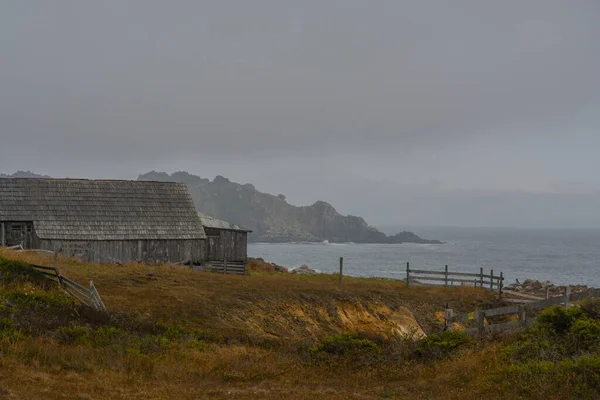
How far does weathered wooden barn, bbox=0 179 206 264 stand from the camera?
35.8 metres

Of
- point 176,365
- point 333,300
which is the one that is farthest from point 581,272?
point 176,365

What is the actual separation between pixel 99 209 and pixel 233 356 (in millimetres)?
26864

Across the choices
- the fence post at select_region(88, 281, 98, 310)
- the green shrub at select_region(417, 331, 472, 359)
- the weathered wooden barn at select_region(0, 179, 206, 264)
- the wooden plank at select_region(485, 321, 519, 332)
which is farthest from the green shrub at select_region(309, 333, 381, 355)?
the weathered wooden barn at select_region(0, 179, 206, 264)

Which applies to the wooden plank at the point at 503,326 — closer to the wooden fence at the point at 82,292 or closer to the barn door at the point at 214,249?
the wooden fence at the point at 82,292

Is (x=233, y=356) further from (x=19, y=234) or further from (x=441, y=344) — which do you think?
(x=19, y=234)

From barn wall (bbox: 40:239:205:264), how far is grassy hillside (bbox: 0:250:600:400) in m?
15.0

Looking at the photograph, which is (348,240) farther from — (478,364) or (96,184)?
(478,364)

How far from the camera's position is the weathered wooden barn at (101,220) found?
35750 mm

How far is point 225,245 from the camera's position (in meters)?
40.2

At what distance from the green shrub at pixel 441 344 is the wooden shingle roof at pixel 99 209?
26514 mm

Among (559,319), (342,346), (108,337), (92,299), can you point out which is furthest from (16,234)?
(559,319)

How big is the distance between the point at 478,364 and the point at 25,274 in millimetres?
16147

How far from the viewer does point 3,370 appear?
11367mm

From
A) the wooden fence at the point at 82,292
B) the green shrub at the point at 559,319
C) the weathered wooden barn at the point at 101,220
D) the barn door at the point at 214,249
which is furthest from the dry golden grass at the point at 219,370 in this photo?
the barn door at the point at 214,249
